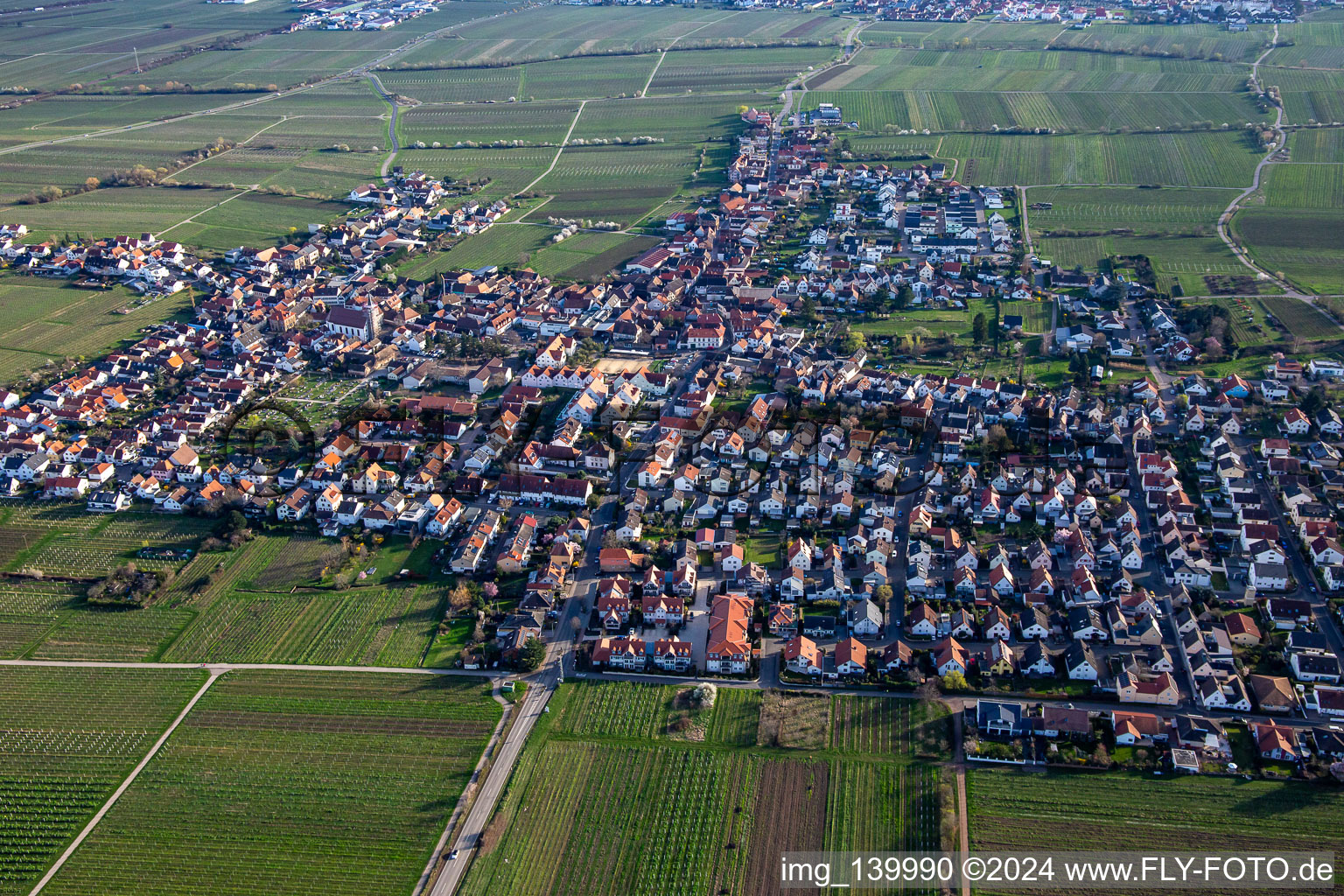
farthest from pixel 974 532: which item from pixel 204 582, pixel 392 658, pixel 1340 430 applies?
pixel 204 582

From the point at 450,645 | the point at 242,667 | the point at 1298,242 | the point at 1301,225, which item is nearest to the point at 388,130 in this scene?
the point at 242,667

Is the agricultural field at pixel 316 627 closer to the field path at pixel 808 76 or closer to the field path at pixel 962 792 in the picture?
the field path at pixel 962 792

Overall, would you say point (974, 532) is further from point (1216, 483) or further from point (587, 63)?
point (587, 63)

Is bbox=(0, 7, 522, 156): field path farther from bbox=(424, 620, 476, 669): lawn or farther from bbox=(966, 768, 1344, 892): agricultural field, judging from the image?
bbox=(966, 768, 1344, 892): agricultural field

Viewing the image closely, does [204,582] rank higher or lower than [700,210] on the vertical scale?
lower

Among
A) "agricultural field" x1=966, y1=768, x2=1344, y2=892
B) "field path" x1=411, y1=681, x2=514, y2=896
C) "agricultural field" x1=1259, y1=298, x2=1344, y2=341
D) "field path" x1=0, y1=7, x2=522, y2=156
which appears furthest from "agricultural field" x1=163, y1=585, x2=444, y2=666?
"field path" x1=0, y1=7, x2=522, y2=156

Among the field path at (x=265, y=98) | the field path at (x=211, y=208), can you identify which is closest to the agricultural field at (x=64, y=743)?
the field path at (x=211, y=208)
